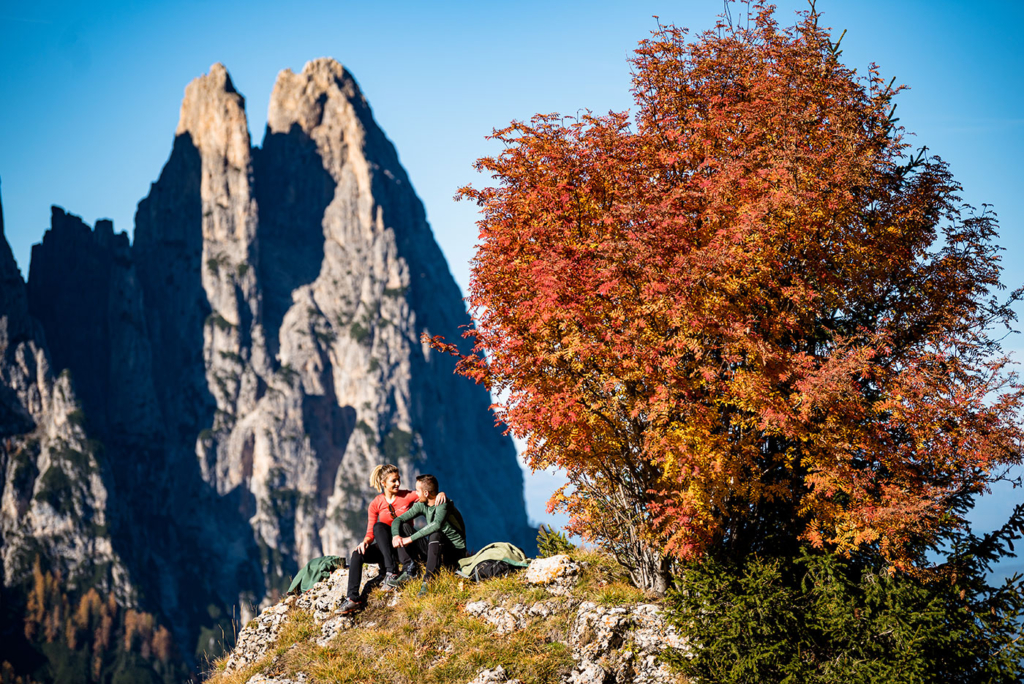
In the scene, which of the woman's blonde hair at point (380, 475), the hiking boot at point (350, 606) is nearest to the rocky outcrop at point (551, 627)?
the hiking boot at point (350, 606)

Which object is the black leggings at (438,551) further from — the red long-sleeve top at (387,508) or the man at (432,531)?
the red long-sleeve top at (387,508)

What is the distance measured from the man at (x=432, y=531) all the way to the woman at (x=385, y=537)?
12cm

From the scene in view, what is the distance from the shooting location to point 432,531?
12312 millimetres

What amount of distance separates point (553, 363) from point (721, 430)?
2.60 metres

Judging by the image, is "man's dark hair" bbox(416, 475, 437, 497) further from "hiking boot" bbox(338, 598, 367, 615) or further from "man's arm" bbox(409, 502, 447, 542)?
"hiking boot" bbox(338, 598, 367, 615)

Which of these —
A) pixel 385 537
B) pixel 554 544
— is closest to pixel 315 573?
pixel 385 537

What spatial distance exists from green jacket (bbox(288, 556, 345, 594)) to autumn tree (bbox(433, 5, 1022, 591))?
4859 millimetres

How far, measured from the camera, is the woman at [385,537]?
1241cm

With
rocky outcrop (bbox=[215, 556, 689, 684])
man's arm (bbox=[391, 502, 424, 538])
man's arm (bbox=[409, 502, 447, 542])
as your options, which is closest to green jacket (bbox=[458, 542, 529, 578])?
rocky outcrop (bbox=[215, 556, 689, 684])

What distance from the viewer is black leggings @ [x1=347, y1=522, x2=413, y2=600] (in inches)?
488

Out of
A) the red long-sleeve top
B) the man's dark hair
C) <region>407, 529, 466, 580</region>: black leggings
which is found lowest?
<region>407, 529, 466, 580</region>: black leggings

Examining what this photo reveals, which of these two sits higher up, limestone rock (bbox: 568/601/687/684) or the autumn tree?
the autumn tree

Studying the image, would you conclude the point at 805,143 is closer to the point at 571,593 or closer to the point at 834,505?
the point at 834,505

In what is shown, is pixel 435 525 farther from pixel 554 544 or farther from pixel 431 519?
pixel 554 544
